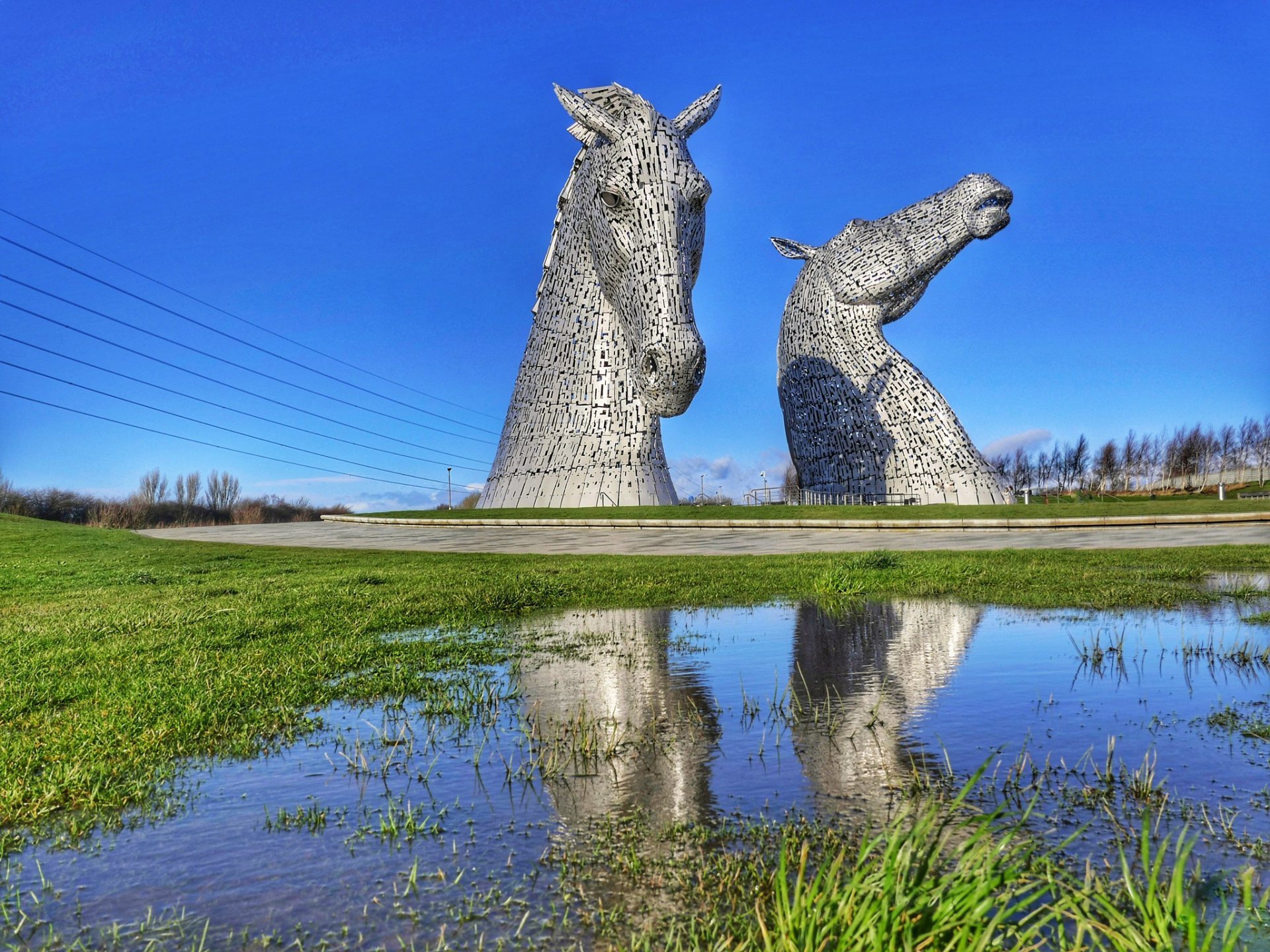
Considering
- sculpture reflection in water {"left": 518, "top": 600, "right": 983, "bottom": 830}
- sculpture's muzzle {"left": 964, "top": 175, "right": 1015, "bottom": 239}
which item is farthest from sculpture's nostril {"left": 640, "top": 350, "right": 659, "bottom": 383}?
sculpture's muzzle {"left": 964, "top": 175, "right": 1015, "bottom": 239}

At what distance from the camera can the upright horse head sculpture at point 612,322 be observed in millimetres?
12453

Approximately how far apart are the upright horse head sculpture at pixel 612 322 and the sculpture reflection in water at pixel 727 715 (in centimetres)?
697

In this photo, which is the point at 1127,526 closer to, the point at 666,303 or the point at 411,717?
the point at 666,303

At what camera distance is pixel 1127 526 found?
17172mm

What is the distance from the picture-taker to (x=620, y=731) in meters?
3.43

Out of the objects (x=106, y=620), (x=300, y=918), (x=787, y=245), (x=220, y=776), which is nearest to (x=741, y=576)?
(x=106, y=620)

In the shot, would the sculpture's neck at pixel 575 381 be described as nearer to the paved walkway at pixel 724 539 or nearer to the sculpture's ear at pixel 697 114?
the paved walkway at pixel 724 539

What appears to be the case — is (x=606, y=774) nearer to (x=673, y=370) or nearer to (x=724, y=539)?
(x=673, y=370)

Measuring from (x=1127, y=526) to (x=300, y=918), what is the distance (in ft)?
59.7

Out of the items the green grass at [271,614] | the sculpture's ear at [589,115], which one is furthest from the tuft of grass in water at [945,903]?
the sculpture's ear at [589,115]

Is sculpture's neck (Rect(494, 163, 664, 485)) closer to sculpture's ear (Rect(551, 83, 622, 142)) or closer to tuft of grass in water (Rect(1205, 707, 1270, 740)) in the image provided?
sculpture's ear (Rect(551, 83, 622, 142))

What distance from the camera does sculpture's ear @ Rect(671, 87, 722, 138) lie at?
47.3 feet

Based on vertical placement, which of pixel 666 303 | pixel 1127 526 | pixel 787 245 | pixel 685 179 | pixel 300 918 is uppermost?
pixel 787 245

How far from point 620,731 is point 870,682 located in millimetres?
1400
